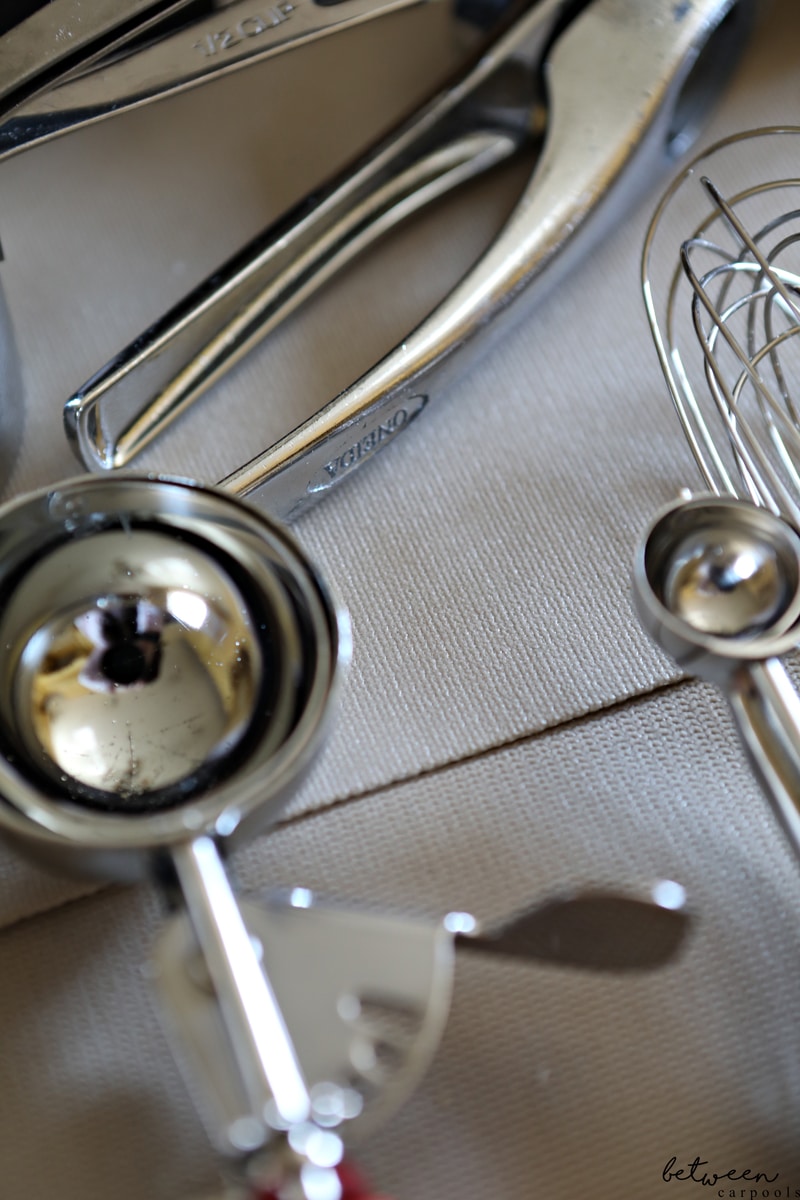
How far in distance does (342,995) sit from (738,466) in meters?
0.18

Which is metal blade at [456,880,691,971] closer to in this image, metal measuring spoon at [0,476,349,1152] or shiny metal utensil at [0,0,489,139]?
metal measuring spoon at [0,476,349,1152]

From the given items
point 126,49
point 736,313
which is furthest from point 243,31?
point 736,313

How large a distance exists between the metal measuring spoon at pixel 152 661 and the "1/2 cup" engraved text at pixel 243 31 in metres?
0.15

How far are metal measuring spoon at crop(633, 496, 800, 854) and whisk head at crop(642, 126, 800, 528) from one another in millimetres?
39

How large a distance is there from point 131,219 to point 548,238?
154 millimetres

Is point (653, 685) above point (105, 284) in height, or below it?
below

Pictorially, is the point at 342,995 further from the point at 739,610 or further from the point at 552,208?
the point at 552,208

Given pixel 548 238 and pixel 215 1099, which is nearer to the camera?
pixel 215 1099

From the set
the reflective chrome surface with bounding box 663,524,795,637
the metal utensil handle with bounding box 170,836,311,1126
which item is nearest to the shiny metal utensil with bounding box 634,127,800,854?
the reflective chrome surface with bounding box 663,524,795,637

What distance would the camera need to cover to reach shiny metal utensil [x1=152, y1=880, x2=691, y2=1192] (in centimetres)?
20

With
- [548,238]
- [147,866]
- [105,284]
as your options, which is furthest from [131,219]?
[147,866]

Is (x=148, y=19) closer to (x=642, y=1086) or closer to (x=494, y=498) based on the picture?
(x=494, y=498)

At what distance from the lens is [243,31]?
32 cm

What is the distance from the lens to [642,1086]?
0.81ft
